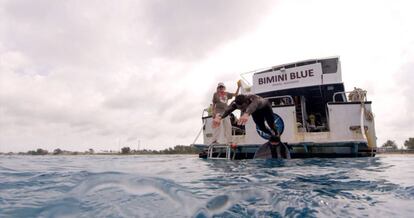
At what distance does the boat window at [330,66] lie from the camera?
11.0 meters

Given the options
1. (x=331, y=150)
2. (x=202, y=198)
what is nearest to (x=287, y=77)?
(x=331, y=150)

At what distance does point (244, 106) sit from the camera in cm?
634

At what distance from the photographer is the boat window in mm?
11017

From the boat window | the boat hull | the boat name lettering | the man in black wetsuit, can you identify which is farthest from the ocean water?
the boat window

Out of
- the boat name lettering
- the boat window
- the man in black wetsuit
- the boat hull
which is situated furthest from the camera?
the boat window

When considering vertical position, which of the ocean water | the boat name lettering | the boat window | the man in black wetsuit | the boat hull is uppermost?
the boat window

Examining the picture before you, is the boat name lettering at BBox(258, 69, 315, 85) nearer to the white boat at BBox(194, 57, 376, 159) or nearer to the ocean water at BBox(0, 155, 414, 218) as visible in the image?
the white boat at BBox(194, 57, 376, 159)

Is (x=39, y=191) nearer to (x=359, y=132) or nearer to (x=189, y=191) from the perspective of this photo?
(x=189, y=191)

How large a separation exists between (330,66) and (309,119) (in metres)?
2.31

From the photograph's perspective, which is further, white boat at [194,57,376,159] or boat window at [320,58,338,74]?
boat window at [320,58,338,74]

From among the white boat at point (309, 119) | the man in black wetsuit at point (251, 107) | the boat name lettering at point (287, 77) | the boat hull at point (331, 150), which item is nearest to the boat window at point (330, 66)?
the white boat at point (309, 119)

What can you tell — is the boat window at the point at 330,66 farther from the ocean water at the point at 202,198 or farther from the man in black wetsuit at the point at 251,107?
the ocean water at the point at 202,198

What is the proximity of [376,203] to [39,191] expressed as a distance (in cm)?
324

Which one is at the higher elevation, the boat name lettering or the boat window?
the boat window
